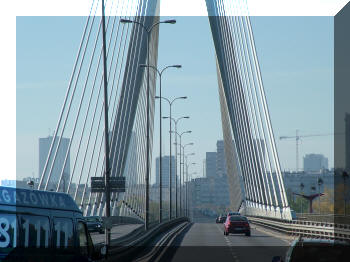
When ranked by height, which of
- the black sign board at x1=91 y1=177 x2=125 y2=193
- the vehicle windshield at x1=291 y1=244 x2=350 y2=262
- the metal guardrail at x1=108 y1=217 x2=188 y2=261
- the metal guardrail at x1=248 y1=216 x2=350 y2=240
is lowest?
the metal guardrail at x1=248 y1=216 x2=350 y2=240

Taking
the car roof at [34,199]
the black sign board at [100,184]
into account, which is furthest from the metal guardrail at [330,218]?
the car roof at [34,199]

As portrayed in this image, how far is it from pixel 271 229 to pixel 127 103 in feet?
46.2

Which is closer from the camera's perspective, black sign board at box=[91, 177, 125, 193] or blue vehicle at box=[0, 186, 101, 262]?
blue vehicle at box=[0, 186, 101, 262]

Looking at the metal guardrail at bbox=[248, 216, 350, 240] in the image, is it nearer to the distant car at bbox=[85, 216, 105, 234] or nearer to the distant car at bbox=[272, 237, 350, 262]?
the distant car at bbox=[85, 216, 105, 234]

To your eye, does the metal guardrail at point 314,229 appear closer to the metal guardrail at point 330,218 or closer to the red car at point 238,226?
the red car at point 238,226

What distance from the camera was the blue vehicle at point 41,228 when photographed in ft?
40.3

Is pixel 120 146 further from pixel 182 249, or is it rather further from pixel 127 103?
pixel 182 249

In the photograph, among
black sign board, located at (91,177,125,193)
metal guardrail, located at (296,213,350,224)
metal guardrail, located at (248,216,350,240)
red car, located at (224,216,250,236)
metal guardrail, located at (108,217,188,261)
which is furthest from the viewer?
metal guardrail, located at (296,213,350,224)

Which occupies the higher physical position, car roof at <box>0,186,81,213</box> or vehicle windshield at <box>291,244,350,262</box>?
car roof at <box>0,186,81,213</box>

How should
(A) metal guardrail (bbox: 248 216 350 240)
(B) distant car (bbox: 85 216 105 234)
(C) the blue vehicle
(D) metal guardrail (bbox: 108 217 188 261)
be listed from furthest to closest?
(B) distant car (bbox: 85 216 105 234), (A) metal guardrail (bbox: 248 216 350 240), (D) metal guardrail (bbox: 108 217 188 261), (C) the blue vehicle

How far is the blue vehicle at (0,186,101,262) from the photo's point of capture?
1227cm

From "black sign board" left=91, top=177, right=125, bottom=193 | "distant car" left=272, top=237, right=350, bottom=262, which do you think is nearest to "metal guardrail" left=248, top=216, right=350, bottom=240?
"black sign board" left=91, top=177, right=125, bottom=193

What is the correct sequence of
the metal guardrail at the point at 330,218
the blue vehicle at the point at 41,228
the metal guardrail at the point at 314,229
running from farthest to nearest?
the metal guardrail at the point at 330,218 → the metal guardrail at the point at 314,229 → the blue vehicle at the point at 41,228

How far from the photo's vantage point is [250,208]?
9075 centimetres
